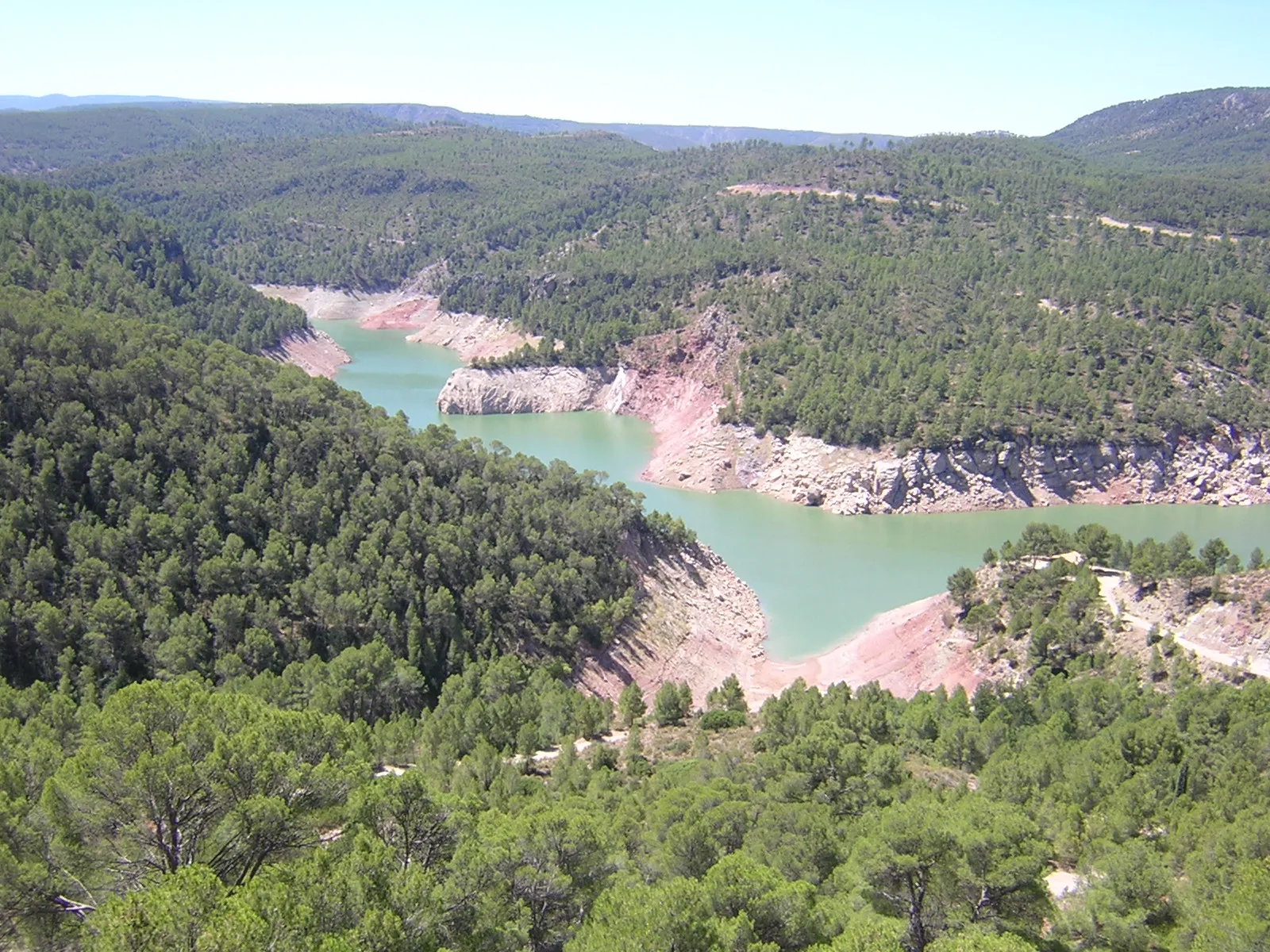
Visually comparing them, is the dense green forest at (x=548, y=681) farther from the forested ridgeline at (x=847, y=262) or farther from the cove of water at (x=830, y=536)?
the cove of water at (x=830, y=536)

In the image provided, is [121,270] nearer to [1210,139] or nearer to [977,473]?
[977,473]

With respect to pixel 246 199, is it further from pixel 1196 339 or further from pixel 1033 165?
pixel 1196 339

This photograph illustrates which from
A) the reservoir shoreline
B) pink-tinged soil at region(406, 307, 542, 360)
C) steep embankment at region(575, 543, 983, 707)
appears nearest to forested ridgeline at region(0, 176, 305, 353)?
pink-tinged soil at region(406, 307, 542, 360)

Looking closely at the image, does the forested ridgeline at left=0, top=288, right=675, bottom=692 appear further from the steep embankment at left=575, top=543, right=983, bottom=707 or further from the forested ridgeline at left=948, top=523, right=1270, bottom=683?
the forested ridgeline at left=948, top=523, right=1270, bottom=683

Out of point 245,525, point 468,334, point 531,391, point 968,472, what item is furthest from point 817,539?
point 468,334

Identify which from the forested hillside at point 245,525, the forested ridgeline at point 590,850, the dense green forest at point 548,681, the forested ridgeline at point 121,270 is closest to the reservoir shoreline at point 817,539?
the dense green forest at point 548,681

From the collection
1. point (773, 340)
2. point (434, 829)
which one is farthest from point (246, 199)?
point (434, 829)
